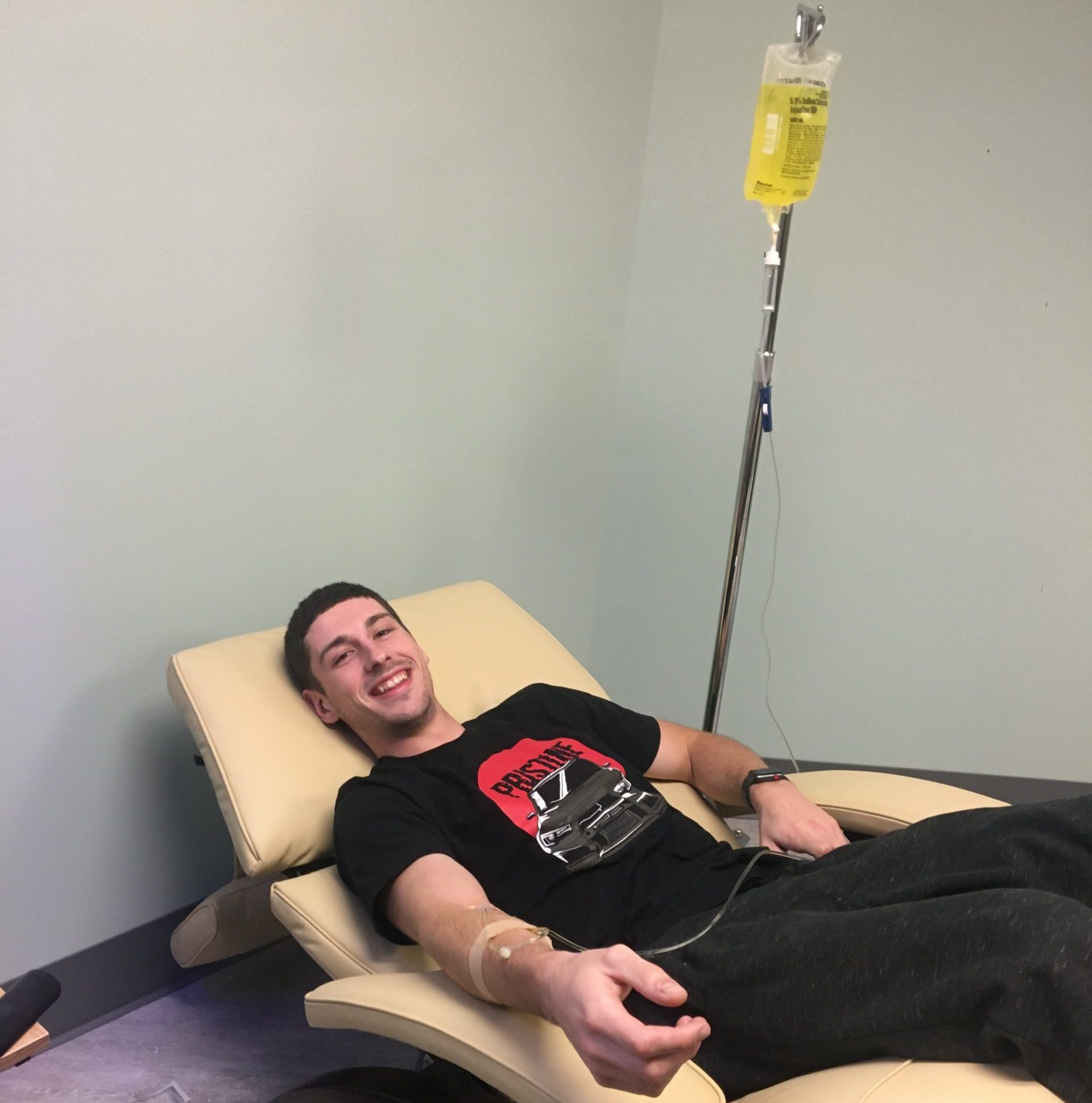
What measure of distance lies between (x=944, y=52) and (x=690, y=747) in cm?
180

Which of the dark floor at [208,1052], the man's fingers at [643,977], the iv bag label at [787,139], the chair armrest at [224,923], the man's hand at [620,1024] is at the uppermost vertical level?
the iv bag label at [787,139]

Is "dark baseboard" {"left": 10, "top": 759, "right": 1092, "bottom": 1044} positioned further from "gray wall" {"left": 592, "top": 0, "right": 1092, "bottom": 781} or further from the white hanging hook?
the white hanging hook

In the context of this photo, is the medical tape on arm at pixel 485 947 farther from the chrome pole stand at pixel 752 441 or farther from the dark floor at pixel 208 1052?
the chrome pole stand at pixel 752 441

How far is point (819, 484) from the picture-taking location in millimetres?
2566

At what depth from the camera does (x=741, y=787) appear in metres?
1.53

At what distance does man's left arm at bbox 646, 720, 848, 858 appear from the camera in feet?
4.57

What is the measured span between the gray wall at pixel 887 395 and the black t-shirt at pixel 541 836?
131 centimetres

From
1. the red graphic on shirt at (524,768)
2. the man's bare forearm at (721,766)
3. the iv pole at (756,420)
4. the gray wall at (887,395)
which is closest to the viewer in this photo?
the red graphic on shirt at (524,768)

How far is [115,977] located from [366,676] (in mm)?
738

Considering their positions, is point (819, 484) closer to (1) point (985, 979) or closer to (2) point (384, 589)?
(2) point (384, 589)

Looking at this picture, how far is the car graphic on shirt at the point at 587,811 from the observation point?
1301mm

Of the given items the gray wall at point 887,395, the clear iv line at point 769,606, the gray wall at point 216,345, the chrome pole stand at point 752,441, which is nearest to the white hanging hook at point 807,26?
the chrome pole stand at point 752,441

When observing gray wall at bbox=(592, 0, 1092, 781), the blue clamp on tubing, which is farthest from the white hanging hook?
gray wall at bbox=(592, 0, 1092, 781)

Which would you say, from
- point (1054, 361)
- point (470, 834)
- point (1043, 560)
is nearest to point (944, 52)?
point (1054, 361)
